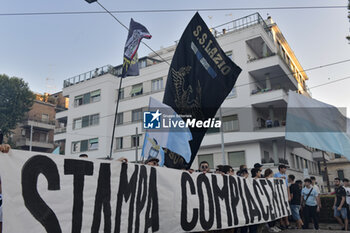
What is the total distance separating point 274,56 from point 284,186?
17.9 metres

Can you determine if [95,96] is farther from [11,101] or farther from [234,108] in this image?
[234,108]

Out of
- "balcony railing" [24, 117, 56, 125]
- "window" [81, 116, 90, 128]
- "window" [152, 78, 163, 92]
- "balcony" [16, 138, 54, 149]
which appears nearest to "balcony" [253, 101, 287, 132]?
"window" [152, 78, 163, 92]

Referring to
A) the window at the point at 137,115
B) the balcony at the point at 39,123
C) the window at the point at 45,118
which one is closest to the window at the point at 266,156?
the window at the point at 137,115

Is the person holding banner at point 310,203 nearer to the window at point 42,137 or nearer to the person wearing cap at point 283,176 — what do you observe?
the person wearing cap at point 283,176

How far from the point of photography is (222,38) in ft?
90.4

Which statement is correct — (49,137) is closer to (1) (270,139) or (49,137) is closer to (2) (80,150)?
(2) (80,150)

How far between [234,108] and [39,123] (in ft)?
112

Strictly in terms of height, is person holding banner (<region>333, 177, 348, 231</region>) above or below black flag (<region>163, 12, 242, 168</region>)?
below

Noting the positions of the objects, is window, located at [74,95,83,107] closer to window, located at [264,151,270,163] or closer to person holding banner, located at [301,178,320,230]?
window, located at [264,151,270,163]

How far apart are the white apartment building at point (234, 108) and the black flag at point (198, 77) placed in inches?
543

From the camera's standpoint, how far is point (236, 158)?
81.8 ft

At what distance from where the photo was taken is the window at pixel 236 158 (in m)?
24.7

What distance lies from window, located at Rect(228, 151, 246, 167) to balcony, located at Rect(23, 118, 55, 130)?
1312 inches

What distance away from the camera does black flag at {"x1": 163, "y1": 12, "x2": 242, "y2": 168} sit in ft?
21.9
